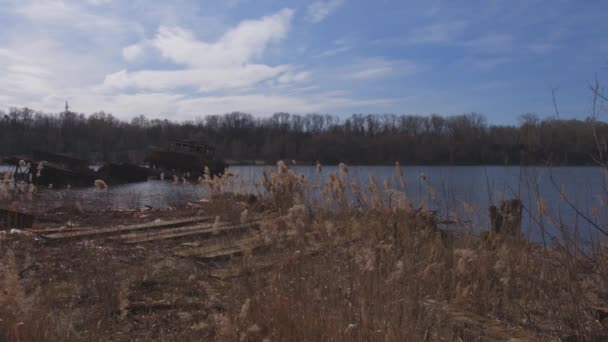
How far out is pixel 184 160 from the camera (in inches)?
1367

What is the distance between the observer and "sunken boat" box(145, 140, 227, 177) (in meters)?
34.5

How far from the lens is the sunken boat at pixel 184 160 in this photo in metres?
34.5

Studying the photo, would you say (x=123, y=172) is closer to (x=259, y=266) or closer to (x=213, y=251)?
(x=213, y=251)

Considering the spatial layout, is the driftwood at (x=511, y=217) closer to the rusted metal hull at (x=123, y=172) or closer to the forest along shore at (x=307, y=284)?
the forest along shore at (x=307, y=284)

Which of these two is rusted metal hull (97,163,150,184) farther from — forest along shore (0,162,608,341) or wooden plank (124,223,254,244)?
forest along shore (0,162,608,341)

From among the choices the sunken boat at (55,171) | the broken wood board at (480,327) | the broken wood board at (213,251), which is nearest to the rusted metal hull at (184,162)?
the sunken boat at (55,171)

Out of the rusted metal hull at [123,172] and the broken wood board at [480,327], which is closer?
the broken wood board at [480,327]

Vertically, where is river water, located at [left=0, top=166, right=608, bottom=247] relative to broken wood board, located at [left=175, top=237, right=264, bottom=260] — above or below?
above

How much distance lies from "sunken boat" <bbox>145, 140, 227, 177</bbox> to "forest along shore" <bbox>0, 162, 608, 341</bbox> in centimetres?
2826

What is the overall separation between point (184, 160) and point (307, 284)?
106 ft

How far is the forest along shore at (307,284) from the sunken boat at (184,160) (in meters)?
28.3

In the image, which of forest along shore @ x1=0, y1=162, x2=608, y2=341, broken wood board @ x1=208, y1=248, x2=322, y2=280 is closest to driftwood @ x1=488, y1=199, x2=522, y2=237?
forest along shore @ x1=0, y1=162, x2=608, y2=341

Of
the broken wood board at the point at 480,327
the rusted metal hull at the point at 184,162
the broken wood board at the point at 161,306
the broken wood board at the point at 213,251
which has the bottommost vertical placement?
the broken wood board at the point at 480,327

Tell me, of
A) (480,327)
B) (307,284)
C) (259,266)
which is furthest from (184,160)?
(480,327)
